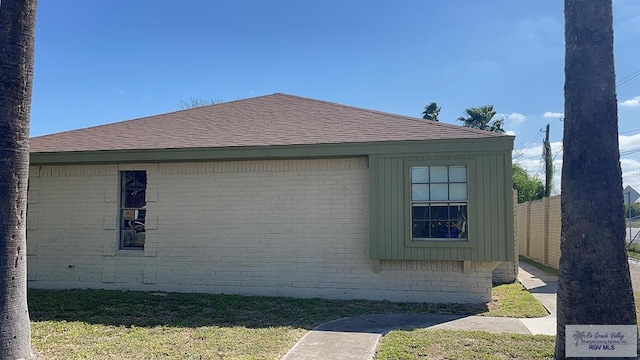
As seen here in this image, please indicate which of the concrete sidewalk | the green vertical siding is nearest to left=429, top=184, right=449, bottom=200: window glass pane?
A: the green vertical siding

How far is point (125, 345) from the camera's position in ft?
20.0

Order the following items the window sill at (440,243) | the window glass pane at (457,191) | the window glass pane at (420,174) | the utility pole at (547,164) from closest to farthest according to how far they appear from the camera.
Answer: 1. the window sill at (440,243)
2. the window glass pane at (457,191)
3. the window glass pane at (420,174)
4. the utility pole at (547,164)

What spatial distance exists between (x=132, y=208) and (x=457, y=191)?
266 inches

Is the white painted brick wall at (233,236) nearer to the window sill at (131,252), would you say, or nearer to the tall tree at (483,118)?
the window sill at (131,252)

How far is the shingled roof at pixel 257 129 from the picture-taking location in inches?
368

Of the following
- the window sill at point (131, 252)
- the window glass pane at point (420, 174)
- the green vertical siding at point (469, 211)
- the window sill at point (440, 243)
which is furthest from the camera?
the window sill at point (131, 252)

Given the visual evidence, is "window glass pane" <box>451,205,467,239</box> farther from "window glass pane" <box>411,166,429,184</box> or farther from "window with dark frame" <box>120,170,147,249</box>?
"window with dark frame" <box>120,170,147,249</box>

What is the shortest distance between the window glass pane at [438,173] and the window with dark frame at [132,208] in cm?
602

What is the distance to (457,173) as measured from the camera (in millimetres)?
8695

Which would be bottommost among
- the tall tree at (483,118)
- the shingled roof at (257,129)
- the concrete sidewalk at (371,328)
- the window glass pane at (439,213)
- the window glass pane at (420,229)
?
the concrete sidewalk at (371,328)

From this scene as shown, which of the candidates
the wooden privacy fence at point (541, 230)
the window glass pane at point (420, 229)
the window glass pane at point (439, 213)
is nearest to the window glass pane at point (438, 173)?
the window glass pane at point (439, 213)

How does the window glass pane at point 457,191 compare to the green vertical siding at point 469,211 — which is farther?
the window glass pane at point 457,191

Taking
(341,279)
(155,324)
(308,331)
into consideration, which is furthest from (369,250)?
(155,324)

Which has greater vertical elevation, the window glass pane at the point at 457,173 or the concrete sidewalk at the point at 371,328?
the window glass pane at the point at 457,173
